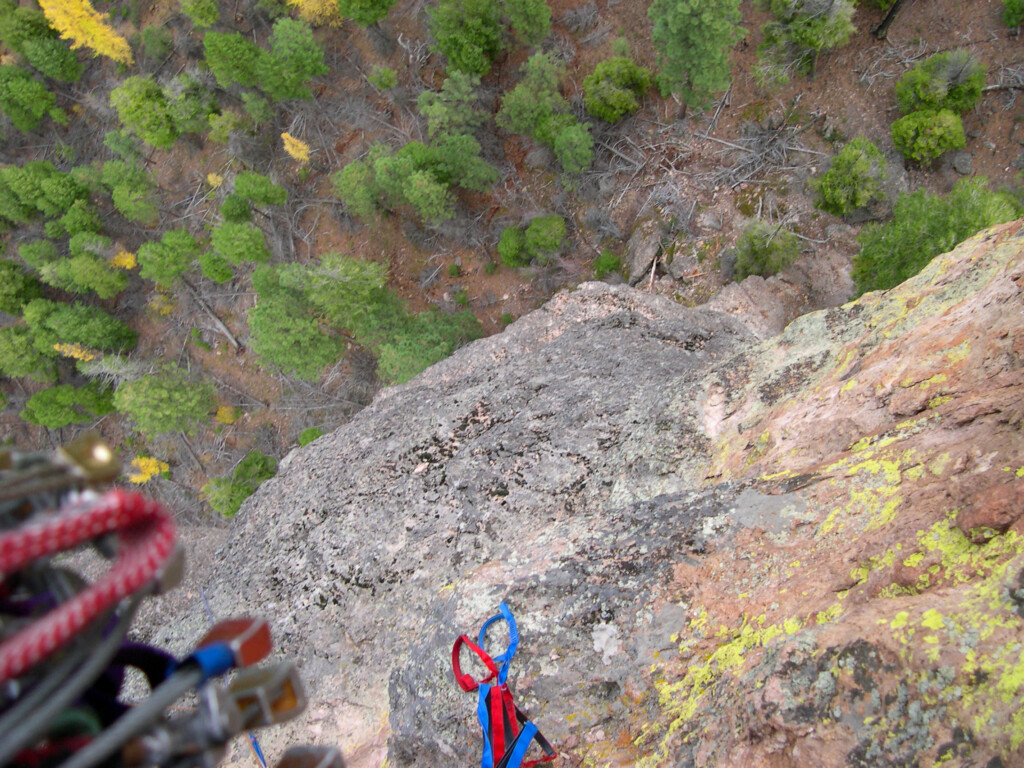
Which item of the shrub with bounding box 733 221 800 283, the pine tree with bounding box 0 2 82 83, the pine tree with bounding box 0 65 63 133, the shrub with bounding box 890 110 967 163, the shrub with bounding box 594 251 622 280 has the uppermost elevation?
the pine tree with bounding box 0 2 82 83

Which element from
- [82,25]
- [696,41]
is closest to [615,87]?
[696,41]

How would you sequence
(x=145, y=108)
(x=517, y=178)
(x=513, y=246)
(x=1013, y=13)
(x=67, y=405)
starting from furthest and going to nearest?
(x=67, y=405) → (x=145, y=108) → (x=517, y=178) → (x=513, y=246) → (x=1013, y=13)

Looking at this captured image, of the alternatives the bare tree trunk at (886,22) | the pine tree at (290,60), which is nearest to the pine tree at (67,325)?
the pine tree at (290,60)

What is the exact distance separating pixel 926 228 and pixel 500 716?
11890 millimetres

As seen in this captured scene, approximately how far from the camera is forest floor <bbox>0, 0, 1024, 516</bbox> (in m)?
15.4

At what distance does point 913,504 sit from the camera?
3.57 metres

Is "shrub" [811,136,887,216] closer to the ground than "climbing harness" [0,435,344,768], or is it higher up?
closer to the ground

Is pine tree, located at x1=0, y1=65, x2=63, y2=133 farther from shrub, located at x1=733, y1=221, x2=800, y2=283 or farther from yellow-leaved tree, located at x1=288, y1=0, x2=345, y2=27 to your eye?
shrub, located at x1=733, y1=221, x2=800, y2=283

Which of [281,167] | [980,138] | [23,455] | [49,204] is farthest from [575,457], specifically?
[49,204]

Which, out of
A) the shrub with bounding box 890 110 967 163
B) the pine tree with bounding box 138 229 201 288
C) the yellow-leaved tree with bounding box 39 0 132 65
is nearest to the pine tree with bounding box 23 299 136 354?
the pine tree with bounding box 138 229 201 288

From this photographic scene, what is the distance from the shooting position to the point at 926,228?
11.2 metres

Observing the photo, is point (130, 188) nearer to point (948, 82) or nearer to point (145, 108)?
point (145, 108)

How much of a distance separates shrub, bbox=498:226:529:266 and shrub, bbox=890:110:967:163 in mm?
10707

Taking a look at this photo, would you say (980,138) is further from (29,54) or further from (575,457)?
(29,54)
